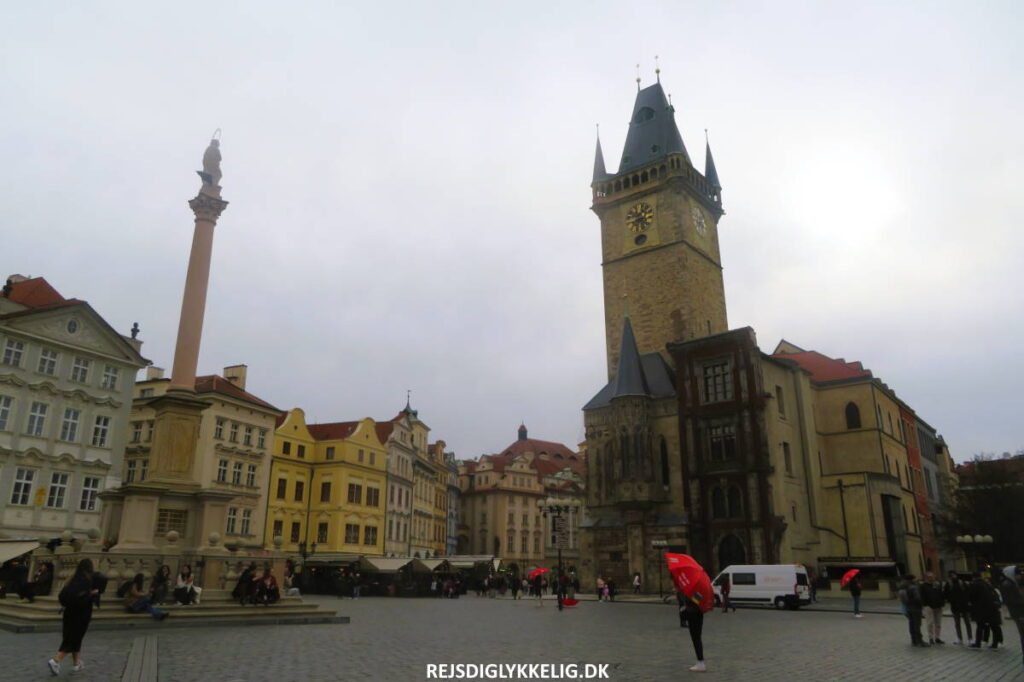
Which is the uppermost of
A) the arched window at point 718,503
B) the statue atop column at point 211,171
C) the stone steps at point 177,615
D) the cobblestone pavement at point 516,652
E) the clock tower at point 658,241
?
the clock tower at point 658,241

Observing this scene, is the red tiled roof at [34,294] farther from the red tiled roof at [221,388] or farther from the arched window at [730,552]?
the arched window at [730,552]

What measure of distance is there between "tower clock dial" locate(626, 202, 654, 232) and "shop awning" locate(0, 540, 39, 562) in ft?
148

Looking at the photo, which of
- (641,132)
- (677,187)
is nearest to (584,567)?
(677,187)

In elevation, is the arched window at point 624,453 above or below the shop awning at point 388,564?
above

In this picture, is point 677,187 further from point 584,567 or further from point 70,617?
point 70,617

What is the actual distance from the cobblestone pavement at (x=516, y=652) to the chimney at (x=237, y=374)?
1628 inches

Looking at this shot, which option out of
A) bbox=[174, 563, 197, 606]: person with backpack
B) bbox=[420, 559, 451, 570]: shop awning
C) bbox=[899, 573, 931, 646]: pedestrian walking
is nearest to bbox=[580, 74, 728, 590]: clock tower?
bbox=[420, 559, 451, 570]: shop awning

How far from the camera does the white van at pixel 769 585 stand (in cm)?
3139

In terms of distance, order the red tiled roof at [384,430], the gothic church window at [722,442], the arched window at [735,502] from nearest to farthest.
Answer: the arched window at [735,502]
the gothic church window at [722,442]
the red tiled roof at [384,430]

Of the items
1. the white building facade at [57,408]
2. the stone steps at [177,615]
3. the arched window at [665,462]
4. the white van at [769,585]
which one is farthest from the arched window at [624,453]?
the white building facade at [57,408]

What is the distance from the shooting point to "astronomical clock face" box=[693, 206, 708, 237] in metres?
58.3

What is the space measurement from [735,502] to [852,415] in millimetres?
13441

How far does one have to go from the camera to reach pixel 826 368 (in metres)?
53.6

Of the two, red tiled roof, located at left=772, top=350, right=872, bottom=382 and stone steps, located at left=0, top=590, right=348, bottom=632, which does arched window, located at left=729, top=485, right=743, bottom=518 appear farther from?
stone steps, located at left=0, top=590, right=348, bottom=632
